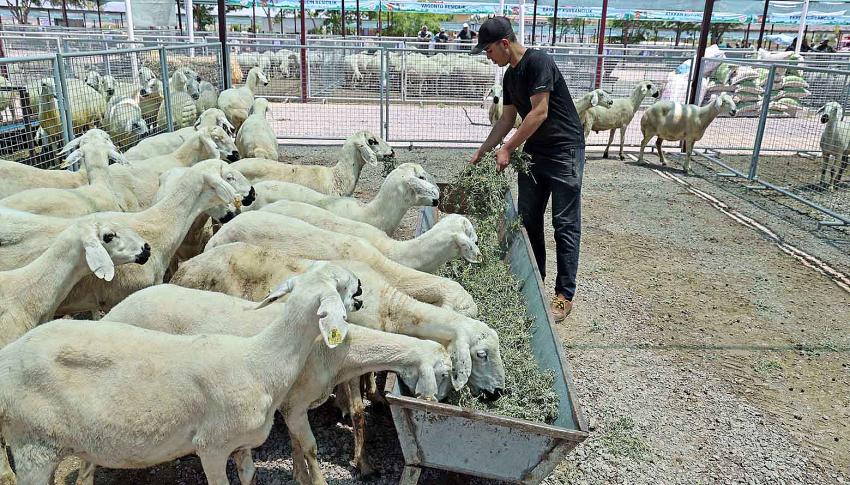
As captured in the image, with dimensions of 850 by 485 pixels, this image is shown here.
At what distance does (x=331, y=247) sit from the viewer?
186 inches

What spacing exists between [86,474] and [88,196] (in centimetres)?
288

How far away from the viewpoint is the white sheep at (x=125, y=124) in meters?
9.25

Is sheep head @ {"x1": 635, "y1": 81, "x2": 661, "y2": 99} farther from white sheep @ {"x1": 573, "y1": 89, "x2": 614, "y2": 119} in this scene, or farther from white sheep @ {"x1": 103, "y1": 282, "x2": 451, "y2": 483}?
white sheep @ {"x1": 103, "y1": 282, "x2": 451, "y2": 483}

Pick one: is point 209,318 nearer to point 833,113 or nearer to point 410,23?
point 833,113

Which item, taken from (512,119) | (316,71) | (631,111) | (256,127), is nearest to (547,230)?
(512,119)

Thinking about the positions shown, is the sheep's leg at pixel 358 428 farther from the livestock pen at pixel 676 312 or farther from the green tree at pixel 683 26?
the green tree at pixel 683 26

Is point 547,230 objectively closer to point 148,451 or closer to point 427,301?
point 427,301

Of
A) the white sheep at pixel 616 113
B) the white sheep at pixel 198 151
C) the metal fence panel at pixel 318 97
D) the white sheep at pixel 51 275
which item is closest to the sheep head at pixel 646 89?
the white sheep at pixel 616 113

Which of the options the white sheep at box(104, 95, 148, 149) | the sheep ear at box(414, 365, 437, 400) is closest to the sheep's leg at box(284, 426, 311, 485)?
the sheep ear at box(414, 365, 437, 400)

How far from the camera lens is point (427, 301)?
14.8 ft

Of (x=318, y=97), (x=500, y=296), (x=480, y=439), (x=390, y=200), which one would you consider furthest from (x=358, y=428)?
(x=318, y=97)

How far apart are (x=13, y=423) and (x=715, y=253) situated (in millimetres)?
7953

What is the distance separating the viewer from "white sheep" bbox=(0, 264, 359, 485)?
9.45 feet

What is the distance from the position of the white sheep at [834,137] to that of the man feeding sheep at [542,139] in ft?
24.6
